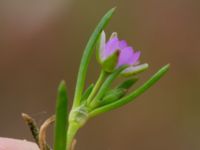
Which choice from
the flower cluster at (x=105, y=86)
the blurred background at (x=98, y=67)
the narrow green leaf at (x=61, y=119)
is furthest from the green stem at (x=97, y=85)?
the blurred background at (x=98, y=67)

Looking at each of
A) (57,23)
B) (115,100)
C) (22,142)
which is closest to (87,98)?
(115,100)

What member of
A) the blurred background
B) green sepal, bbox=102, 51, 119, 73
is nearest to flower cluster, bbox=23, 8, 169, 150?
green sepal, bbox=102, 51, 119, 73

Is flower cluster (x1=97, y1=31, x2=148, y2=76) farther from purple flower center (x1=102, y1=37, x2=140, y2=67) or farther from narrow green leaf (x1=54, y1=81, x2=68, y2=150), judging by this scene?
narrow green leaf (x1=54, y1=81, x2=68, y2=150)

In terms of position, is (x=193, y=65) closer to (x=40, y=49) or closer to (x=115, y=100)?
(x=40, y=49)

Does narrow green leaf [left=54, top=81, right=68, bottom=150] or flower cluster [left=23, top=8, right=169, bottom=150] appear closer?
narrow green leaf [left=54, top=81, right=68, bottom=150]

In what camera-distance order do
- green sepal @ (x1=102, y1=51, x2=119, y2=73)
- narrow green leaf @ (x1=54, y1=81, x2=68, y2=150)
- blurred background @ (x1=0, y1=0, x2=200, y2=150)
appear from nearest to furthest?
narrow green leaf @ (x1=54, y1=81, x2=68, y2=150)
green sepal @ (x1=102, y1=51, x2=119, y2=73)
blurred background @ (x1=0, y1=0, x2=200, y2=150)

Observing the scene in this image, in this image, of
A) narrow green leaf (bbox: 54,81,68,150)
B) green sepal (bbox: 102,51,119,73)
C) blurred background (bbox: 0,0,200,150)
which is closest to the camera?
narrow green leaf (bbox: 54,81,68,150)

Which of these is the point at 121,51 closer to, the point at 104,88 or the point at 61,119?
the point at 104,88

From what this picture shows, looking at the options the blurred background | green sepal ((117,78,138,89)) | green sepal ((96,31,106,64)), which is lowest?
the blurred background

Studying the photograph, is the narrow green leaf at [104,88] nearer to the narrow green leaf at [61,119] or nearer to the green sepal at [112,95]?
the green sepal at [112,95]
